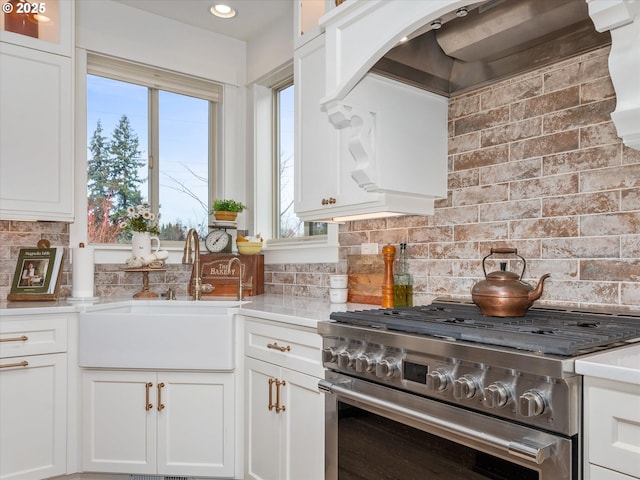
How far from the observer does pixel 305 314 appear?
205 cm

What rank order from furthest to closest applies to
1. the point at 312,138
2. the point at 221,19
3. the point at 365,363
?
the point at 221,19 < the point at 312,138 < the point at 365,363

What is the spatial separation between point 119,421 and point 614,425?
2184 mm

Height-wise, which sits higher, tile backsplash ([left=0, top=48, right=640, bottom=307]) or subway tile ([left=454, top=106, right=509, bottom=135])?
subway tile ([left=454, top=106, right=509, bottom=135])

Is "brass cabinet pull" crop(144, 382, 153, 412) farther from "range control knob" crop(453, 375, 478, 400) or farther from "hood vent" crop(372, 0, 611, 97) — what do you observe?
"hood vent" crop(372, 0, 611, 97)

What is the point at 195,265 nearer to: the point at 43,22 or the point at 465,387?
the point at 43,22

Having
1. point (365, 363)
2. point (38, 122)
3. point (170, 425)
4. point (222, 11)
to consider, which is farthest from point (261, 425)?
point (222, 11)

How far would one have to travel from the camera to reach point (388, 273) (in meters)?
2.24

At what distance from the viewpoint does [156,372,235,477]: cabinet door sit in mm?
2395

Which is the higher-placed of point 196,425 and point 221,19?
point 221,19

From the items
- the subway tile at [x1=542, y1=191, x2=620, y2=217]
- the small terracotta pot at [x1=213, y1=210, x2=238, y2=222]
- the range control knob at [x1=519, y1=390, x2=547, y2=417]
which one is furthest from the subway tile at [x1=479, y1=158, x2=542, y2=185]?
the small terracotta pot at [x1=213, y1=210, x2=238, y2=222]

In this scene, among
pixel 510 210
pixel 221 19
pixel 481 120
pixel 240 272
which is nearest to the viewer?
pixel 510 210

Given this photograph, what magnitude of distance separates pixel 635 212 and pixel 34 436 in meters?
2.68

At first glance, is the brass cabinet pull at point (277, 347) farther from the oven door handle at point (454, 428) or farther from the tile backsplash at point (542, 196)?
the tile backsplash at point (542, 196)

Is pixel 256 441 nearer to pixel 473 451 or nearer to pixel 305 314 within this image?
pixel 305 314
